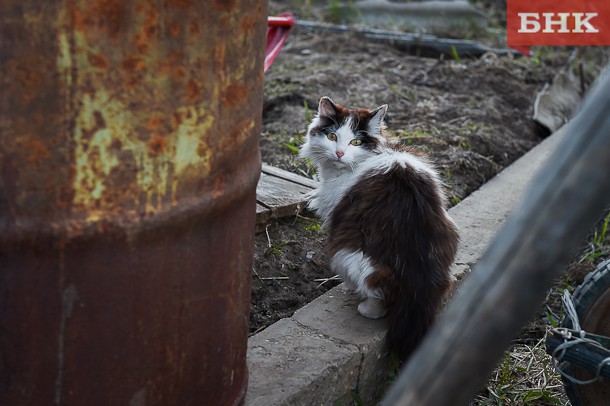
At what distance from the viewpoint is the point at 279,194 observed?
11.7ft

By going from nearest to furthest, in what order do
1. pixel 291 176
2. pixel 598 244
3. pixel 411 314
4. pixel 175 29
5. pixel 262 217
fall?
pixel 175 29, pixel 411 314, pixel 262 217, pixel 291 176, pixel 598 244

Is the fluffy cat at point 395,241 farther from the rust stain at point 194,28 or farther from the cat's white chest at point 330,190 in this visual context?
the rust stain at point 194,28

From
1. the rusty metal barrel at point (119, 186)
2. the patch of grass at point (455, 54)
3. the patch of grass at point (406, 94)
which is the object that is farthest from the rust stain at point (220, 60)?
the patch of grass at point (455, 54)

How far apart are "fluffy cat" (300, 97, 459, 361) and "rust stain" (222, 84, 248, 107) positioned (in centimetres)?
106

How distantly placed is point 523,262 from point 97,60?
0.87 m

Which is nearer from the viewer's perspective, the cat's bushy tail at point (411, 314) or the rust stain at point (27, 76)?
the rust stain at point (27, 76)

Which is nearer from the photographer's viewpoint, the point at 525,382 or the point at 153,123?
the point at 153,123

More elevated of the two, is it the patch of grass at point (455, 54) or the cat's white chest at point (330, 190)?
the patch of grass at point (455, 54)

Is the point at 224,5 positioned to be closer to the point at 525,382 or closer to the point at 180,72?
the point at 180,72

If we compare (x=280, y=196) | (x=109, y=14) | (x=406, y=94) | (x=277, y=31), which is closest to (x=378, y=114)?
(x=280, y=196)

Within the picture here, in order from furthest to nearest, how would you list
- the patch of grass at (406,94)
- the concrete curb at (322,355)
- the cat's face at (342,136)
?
1. the patch of grass at (406,94)
2. the cat's face at (342,136)
3. the concrete curb at (322,355)

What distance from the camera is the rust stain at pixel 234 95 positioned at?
71.1 inches

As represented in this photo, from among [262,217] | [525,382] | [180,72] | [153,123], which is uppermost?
[180,72]

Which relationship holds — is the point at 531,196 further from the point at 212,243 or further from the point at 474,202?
the point at 474,202
